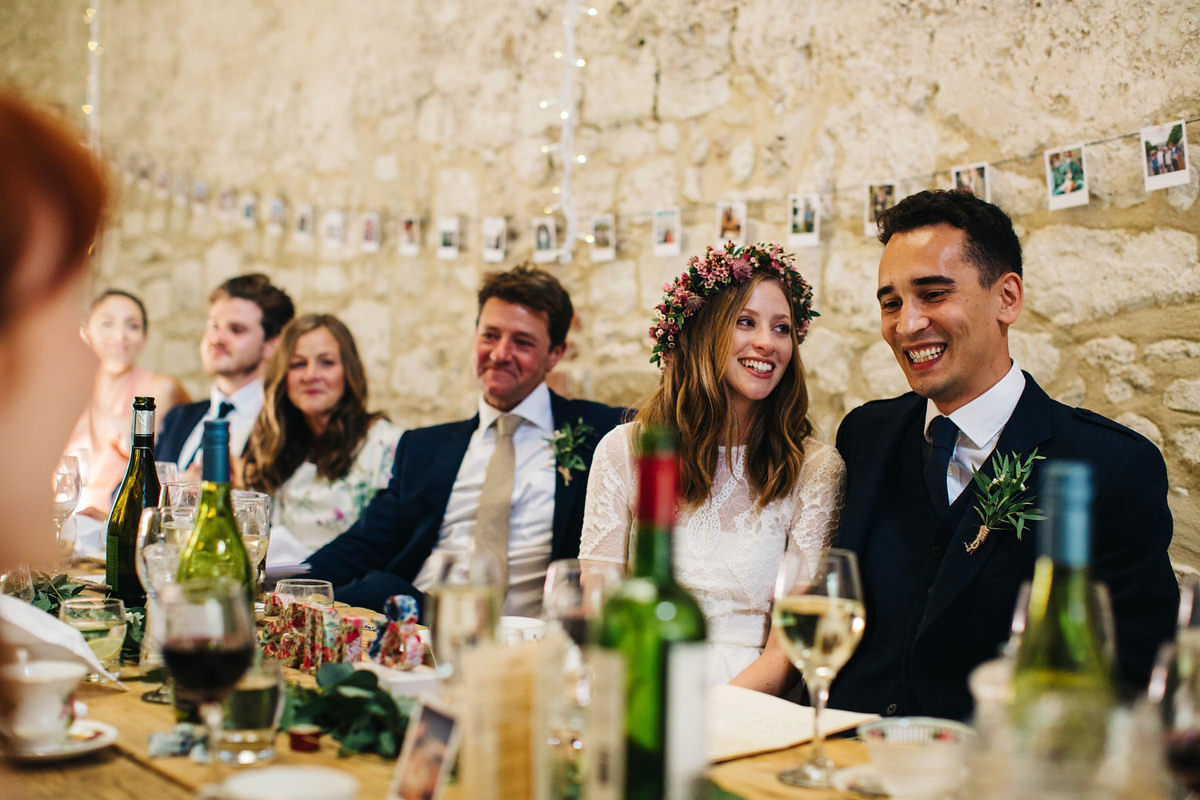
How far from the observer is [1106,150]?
2.53 m

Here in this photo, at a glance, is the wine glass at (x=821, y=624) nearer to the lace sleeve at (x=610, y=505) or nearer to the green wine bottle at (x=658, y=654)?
the green wine bottle at (x=658, y=654)

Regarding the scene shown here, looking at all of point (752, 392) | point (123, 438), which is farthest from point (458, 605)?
point (123, 438)

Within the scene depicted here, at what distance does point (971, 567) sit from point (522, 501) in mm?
1440

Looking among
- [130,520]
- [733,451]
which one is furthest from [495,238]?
[130,520]

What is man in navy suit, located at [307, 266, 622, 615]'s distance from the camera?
2930mm

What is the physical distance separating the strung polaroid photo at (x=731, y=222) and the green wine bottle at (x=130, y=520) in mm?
1959

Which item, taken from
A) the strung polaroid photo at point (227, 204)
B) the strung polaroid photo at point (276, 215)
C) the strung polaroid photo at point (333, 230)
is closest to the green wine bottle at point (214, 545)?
the strung polaroid photo at point (333, 230)

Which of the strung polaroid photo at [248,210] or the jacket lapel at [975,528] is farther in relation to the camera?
the strung polaroid photo at [248,210]

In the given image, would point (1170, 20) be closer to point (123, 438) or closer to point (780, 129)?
point (780, 129)

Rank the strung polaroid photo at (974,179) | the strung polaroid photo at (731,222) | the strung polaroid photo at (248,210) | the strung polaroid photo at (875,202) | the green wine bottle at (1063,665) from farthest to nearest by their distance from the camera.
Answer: the strung polaroid photo at (248,210), the strung polaroid photo at (731,222), the strung polaroid photo at (875,202), the strung polaroid photo at (974,179), the green wine bottle at (1063,665)

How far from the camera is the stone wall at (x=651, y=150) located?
8.23 feet

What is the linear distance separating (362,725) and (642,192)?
273cm

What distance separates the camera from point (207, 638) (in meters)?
1.01

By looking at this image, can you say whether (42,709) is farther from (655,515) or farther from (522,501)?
(522,501)
